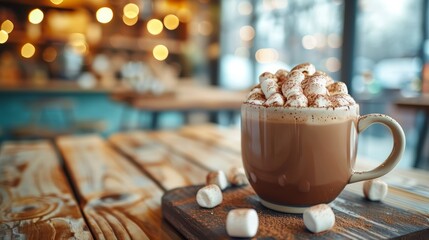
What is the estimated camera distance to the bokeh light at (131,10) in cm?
582

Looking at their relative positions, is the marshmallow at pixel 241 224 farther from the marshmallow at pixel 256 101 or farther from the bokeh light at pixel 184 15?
the bokeh light at pixel 184 15

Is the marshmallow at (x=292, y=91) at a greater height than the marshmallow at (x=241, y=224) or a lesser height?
greater

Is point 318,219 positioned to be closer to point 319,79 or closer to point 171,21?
point 319,79

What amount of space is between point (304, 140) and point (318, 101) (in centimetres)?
6

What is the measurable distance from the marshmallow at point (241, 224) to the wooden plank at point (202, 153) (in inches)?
17.1

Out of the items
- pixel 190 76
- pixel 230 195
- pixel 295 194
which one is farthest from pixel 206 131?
pixel 190 76

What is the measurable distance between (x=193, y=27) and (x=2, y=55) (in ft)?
10.2

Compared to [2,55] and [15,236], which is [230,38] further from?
[15,236]

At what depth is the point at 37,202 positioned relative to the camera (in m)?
0.64

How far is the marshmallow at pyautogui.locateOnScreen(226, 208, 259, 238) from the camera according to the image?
42 cm

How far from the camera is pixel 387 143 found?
5391 millimetres

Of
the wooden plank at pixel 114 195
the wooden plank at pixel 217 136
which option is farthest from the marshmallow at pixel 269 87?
the wooden plank at pixel 217 136

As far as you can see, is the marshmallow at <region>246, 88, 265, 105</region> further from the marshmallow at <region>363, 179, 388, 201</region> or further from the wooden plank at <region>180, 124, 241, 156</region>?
the wooden plank at <region>180, 124, 241, 156</region>

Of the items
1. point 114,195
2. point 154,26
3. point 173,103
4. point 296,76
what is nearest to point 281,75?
point 296,76
